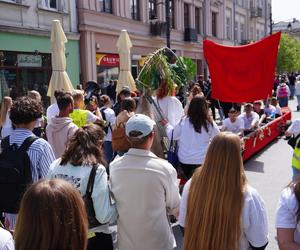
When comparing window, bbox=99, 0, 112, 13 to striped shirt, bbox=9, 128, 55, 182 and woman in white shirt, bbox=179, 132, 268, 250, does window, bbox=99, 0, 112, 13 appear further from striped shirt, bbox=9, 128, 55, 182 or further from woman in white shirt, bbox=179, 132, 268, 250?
woman in white shirt, bbox=179, 132, 268, 250

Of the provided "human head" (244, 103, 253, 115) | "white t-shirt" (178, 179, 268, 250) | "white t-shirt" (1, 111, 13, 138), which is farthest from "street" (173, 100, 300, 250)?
"white t-shirt" (1, 111, 13, 138)

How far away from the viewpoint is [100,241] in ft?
10.9

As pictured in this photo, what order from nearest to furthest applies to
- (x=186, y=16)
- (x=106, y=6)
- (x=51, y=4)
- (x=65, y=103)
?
(x=65, y=103), (x=51, y=4), (x=106, y=6), (x=186, y=16)

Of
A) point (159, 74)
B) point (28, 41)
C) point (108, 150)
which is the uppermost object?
point (28, 41)

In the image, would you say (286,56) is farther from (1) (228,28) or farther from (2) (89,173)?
(2) (89,173)

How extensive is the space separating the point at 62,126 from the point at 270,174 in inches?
186

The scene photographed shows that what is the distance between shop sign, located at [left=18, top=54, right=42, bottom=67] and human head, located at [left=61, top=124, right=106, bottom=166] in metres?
13.3

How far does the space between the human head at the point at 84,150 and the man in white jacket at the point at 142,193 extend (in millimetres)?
168

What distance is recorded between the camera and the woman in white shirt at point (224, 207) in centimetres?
258

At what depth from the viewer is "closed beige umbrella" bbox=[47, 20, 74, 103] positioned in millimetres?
12102

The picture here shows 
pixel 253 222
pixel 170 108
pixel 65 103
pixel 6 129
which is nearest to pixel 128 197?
pixel 253 222

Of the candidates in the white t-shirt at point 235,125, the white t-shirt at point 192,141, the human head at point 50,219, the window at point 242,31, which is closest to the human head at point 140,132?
the human head at point 50,219

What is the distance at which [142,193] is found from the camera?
3133 mm

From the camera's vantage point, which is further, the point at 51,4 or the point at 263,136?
the point at 51,4
